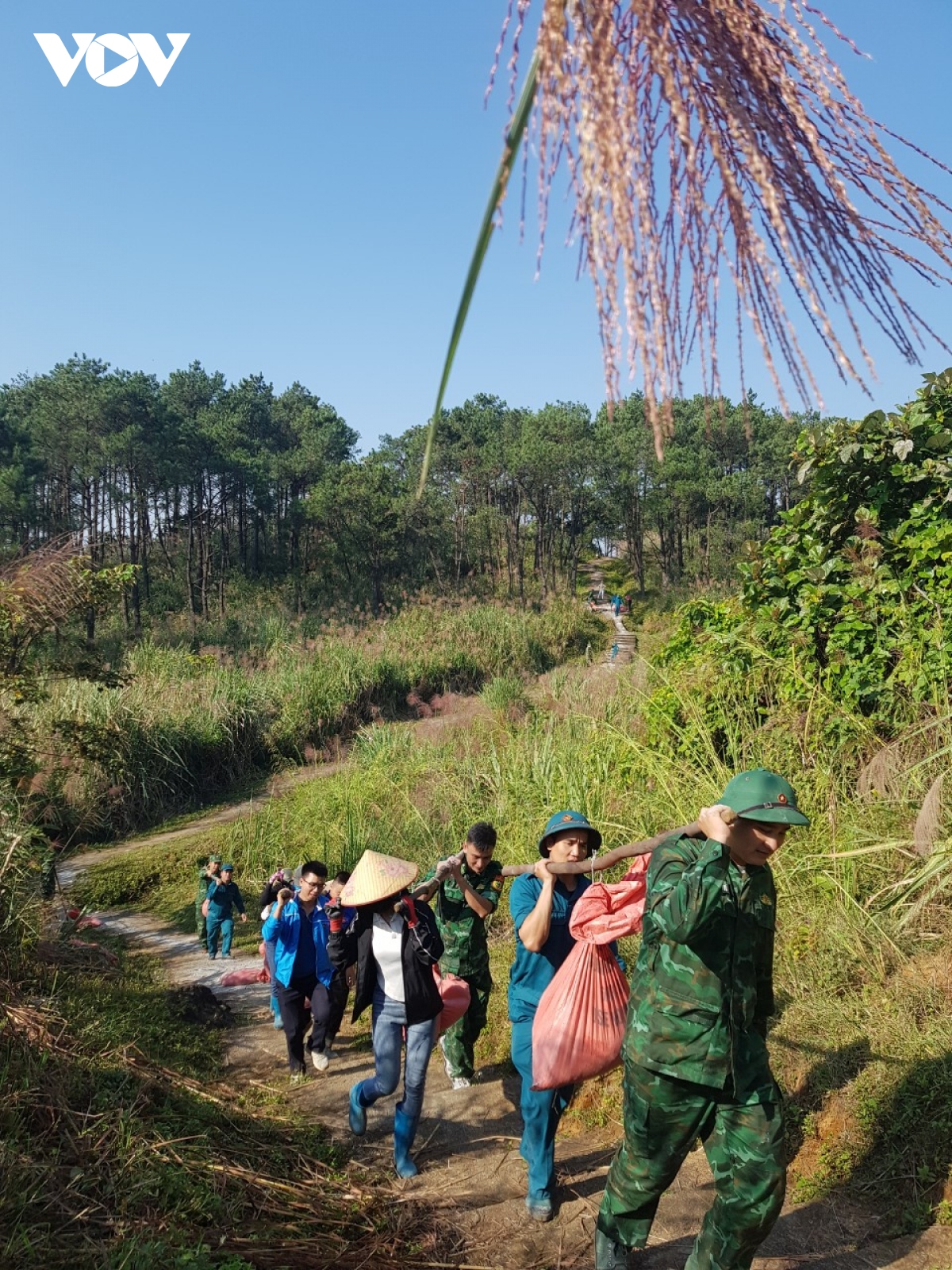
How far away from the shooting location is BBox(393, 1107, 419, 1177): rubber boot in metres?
4.12

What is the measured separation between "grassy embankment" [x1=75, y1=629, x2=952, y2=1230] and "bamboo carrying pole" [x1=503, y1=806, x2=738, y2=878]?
138 cm

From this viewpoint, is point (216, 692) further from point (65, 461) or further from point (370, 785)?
point (65, 461)

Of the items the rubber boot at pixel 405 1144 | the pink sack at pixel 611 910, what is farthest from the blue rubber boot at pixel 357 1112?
the pink sack at pixel 611 910

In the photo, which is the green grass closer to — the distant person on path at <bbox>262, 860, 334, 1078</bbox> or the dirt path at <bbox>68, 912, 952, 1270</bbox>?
the dirt path at <bbox>68, 912, 952, 1270</bbox>

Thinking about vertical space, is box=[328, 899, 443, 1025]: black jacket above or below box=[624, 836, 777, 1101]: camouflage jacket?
below

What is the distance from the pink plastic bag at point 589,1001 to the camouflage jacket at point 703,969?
0.52 metres

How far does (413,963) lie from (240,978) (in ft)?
12.4

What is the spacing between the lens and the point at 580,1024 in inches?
139

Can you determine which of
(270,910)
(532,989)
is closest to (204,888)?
(270,910)

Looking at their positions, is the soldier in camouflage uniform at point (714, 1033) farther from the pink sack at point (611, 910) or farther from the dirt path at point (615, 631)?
the dirt path at point (615, 631)

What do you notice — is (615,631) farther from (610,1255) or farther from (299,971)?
(610,1255)

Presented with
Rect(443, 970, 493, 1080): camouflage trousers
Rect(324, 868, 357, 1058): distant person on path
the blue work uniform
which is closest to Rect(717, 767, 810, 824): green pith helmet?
the blue work uniform

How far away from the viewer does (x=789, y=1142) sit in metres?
4.07

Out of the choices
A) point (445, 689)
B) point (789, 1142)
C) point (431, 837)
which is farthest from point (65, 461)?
point (789, 1142)
